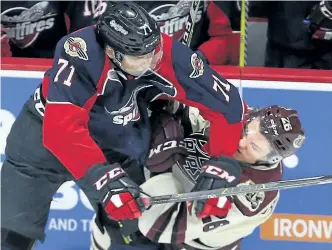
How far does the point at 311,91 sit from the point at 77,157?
25.7 inches

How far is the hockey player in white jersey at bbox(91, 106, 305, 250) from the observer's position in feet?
5.95

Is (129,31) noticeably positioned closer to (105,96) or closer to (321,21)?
Result: (105,96)

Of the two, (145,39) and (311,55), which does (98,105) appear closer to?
(145,39)

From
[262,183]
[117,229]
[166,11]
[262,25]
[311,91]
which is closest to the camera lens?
[262,183]

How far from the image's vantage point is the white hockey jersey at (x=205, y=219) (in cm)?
184

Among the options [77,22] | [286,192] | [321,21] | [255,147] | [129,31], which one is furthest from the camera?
[77,22]

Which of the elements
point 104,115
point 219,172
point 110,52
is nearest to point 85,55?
point 110,52

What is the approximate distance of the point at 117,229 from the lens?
78.2 inches

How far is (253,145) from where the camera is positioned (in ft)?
6.00

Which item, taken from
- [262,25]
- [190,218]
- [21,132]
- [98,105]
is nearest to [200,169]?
[190,218]

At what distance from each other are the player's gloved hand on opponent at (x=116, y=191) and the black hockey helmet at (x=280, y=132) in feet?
0.97

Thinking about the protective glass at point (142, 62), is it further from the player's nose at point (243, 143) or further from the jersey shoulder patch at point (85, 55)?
the player's nose at point (243, 143)

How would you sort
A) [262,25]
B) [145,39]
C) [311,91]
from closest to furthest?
[145,39] → [311,91] → [262,25]

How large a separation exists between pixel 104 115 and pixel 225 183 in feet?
1.02
